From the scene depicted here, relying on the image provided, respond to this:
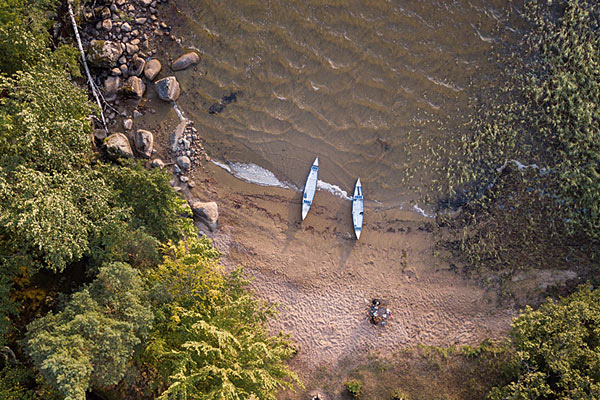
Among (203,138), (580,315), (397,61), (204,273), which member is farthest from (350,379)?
(397,61)

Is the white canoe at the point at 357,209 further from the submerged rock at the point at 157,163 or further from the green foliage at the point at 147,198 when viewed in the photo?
the submerged rock at the point at 157,163

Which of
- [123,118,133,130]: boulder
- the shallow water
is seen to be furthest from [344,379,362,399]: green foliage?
[123,118,133,130]: boulder

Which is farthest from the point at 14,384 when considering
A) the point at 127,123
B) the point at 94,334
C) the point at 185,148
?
the point at 127,123

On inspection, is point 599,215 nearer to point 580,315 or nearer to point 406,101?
point 580,315

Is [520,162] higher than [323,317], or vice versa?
[520,162]

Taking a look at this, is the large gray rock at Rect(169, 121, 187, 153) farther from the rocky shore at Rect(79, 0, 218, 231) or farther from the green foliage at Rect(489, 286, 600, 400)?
the green foliage at Rect(489, 286, 600, 400)

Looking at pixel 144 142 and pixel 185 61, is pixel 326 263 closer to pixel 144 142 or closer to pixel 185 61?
pixel 144 142
